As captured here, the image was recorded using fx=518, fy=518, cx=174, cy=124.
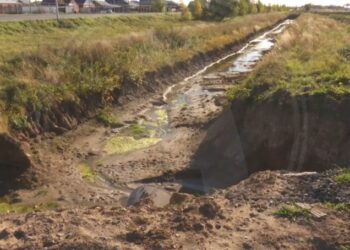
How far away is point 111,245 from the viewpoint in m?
7.79

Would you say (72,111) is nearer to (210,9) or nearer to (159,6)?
(210,9)

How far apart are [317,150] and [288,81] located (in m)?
3.84

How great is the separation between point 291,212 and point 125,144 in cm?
988

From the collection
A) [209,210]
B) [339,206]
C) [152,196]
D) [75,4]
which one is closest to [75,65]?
[152,196]

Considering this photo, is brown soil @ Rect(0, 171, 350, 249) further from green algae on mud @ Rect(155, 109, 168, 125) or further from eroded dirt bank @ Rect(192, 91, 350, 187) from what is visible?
green algae on mud @ Rect(155, 109, 168, 125)

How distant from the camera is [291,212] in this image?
8758 mm

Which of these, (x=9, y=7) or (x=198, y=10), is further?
(x=198, y=10)

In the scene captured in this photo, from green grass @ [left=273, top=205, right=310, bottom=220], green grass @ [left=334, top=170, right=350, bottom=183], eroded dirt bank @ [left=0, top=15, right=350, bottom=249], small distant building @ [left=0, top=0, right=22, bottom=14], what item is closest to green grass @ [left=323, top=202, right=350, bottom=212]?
eroded dirt bank @ [left=0, top=15, right=350, bottom=249]

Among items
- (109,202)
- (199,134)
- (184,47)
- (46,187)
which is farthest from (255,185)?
(184,47)

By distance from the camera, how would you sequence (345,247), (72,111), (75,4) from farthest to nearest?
(75,4)
(72,111)
(345,247)

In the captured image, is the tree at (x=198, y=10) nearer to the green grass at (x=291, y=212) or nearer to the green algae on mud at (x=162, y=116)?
the green algae on mud at (x=162, y=116)

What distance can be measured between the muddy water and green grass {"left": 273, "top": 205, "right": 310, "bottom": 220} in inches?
220

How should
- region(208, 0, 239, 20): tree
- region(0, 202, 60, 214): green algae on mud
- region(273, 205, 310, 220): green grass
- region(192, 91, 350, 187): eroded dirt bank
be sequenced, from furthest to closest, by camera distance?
region(208, 0, 239, 20): tree → region(192, 91, 350, 187): eroded dirt bank → region(0, 202, 60, 214): green algae on mud → region(273, 205, 310, 220): green grass

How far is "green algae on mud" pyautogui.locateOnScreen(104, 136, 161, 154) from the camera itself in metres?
17.3
